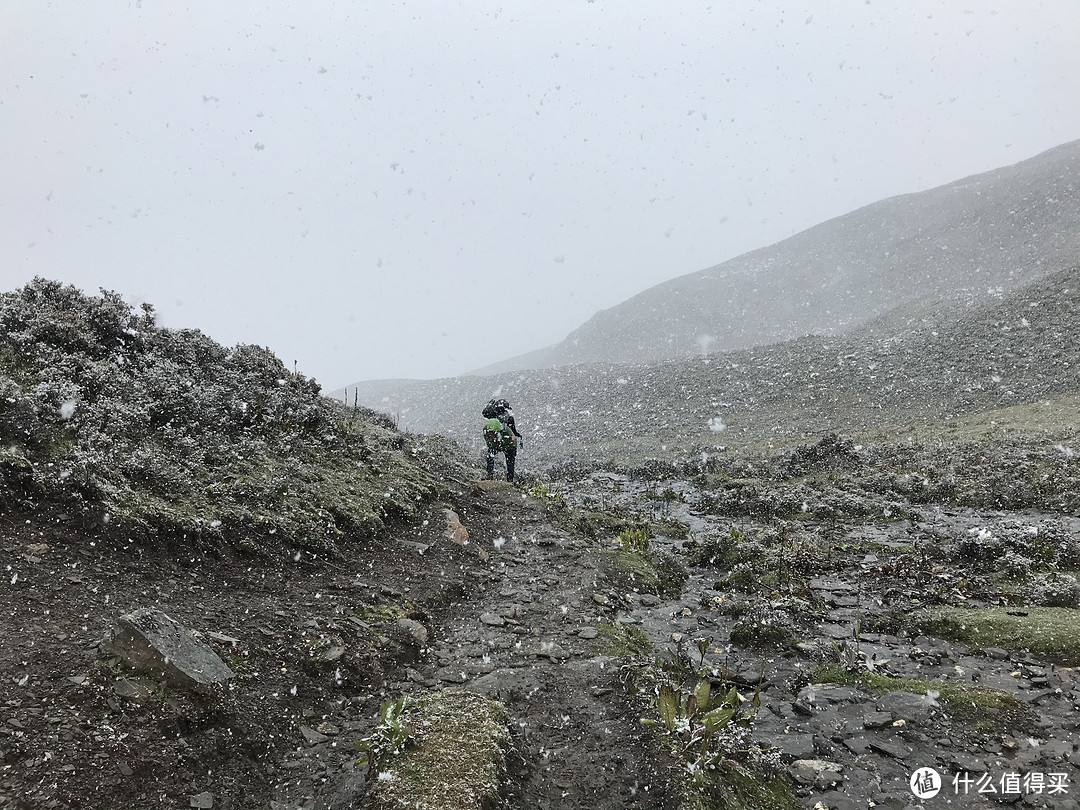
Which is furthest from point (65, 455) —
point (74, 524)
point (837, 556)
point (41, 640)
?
point (837, 556)

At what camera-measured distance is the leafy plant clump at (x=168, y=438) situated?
6.65 meters

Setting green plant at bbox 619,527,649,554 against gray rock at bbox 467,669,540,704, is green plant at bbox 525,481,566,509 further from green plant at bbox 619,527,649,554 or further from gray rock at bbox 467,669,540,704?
gray rock at bbox 467,669,540,704

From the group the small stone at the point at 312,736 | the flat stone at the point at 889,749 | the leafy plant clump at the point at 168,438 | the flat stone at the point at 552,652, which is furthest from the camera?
the flat stone at the point at 552,652

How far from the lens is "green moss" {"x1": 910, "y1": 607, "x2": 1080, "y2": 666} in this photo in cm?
646

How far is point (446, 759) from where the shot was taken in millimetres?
4508

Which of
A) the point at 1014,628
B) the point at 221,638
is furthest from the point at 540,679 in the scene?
the point at 1014,628

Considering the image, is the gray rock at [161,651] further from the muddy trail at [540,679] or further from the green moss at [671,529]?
the green moss at [671,529]

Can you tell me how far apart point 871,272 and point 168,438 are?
71.5 metres

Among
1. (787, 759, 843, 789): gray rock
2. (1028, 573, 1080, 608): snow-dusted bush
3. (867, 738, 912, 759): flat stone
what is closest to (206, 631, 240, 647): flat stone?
(787, 759, 843, 789): gray rock

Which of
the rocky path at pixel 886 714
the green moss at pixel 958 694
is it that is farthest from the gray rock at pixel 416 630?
the green moss at pixel 958 694

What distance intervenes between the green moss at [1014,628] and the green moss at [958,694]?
1.29 meters

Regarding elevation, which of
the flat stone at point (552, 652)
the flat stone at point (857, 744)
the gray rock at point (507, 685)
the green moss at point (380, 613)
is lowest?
the flat stone at point (857, 744)

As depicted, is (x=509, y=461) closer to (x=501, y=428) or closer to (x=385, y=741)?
(x=501, y=428)

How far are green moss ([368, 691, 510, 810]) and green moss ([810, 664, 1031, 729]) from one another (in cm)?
397
